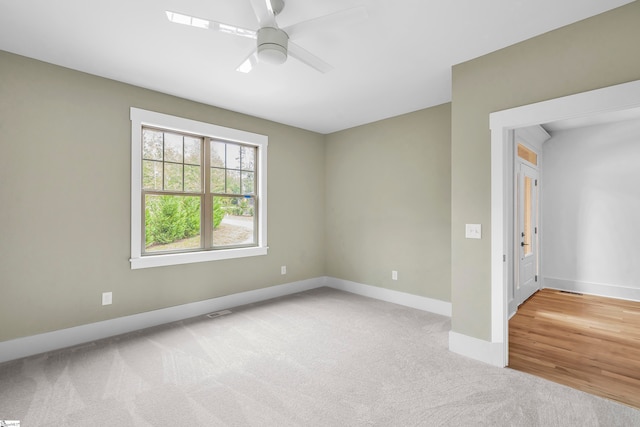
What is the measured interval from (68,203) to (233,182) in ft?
6.23

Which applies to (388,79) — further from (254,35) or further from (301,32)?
(254,35)

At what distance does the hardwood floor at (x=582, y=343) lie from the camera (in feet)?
7.84

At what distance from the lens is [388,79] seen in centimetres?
318

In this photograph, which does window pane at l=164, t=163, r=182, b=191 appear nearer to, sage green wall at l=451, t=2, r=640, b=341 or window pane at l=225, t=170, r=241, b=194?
window pane at l=225, t=170, r=241, b=194

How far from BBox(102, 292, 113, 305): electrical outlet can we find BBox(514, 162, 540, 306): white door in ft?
16.8

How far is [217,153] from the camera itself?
13.6 ft

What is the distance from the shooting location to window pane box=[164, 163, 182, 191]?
3.68 metres

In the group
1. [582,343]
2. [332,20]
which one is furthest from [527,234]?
[332,20]

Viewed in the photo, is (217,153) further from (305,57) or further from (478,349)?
(478,349)

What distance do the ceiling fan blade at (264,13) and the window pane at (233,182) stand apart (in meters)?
2.55

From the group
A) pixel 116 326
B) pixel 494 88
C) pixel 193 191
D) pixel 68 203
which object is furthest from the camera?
pixel 193 191

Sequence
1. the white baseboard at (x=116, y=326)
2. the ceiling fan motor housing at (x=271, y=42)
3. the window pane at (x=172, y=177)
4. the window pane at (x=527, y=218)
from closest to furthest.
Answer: the ceiling fan motor housing at (x=271, y=42) → the white baseboard at (x=116, y=326) → the window pane at (x=172, y=177) → the window pane at (x=527, y=218)

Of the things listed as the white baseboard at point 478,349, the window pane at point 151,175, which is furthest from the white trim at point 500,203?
the window pane at point 151,175

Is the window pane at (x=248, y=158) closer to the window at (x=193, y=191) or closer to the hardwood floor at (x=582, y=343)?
the window at (x=193, y=191)
